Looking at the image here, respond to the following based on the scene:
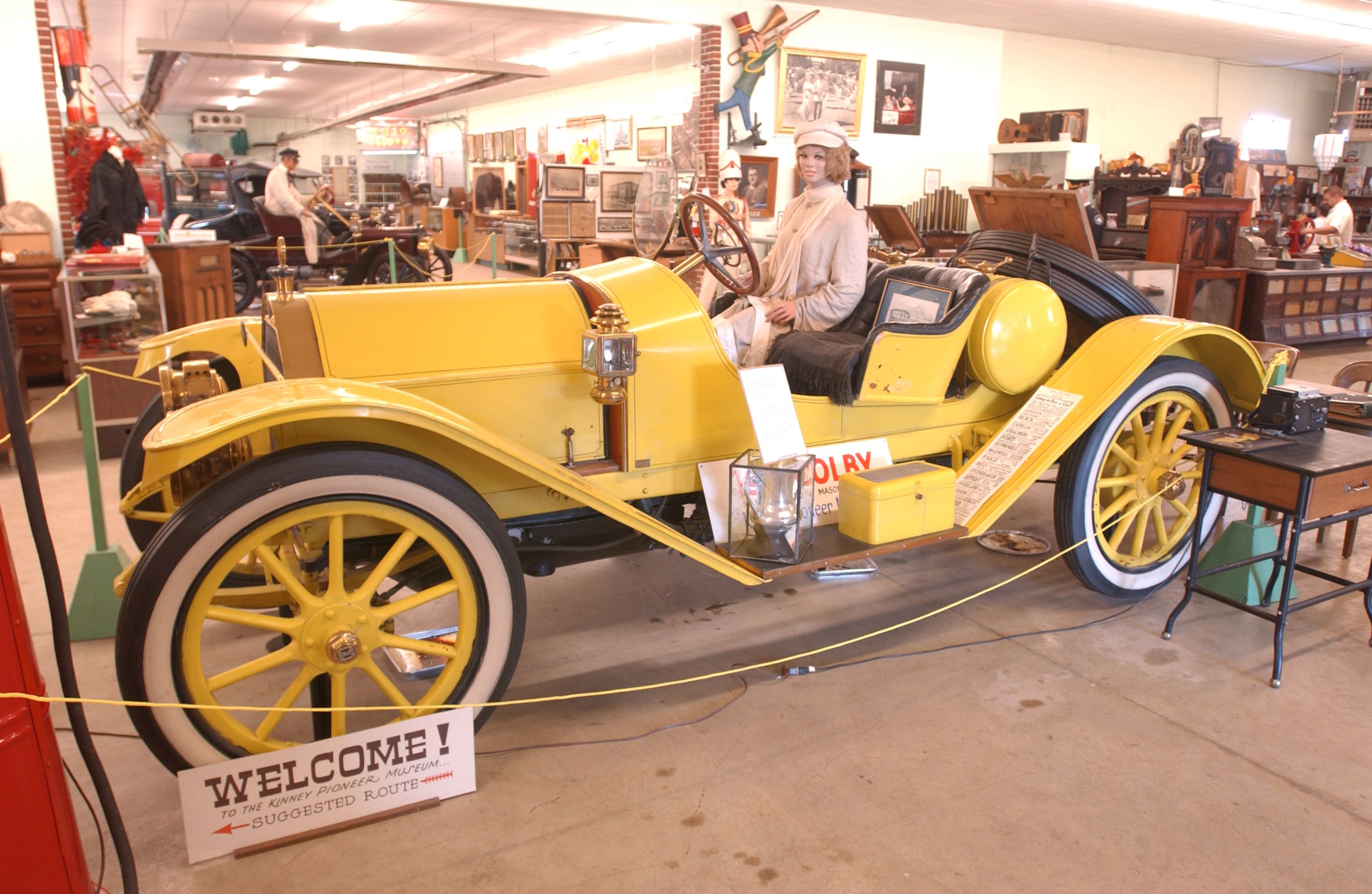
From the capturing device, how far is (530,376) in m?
2.66

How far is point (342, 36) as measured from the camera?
12.3 meters

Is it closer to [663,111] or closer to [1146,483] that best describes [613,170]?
[663,111]

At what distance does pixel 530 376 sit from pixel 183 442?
3.11 feet

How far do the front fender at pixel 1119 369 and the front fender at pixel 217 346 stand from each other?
2.45 metres

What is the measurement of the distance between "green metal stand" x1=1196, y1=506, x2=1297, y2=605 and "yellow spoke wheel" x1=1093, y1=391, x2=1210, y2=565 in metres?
0.17

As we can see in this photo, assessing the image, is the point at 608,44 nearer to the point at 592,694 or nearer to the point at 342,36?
the point at 342,36

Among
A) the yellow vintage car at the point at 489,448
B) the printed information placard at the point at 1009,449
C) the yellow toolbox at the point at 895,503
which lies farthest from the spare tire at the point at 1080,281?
the yellow toolbox at the point at 895,503

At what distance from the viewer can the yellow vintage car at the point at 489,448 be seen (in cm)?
209

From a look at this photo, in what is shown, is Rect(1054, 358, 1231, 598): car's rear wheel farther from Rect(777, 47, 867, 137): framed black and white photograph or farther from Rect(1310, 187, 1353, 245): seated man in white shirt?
Rect(1310, 187, 1353, 245): seated man in white shirt

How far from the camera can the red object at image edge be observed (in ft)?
5.06

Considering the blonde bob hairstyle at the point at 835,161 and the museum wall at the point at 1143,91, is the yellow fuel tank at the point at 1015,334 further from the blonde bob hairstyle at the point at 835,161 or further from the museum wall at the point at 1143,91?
the museum wall at the point at 1143,91

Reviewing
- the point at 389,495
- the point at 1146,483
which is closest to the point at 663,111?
the point at 1146,483

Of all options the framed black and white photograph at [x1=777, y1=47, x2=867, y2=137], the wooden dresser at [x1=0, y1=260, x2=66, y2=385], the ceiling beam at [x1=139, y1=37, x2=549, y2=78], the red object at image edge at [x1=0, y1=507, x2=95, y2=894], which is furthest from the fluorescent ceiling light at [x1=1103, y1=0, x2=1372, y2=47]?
the red object at image edge at [x1=0, y1=507, x2=95, y2=894]

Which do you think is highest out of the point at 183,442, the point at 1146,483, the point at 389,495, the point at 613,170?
the point at 613,170
